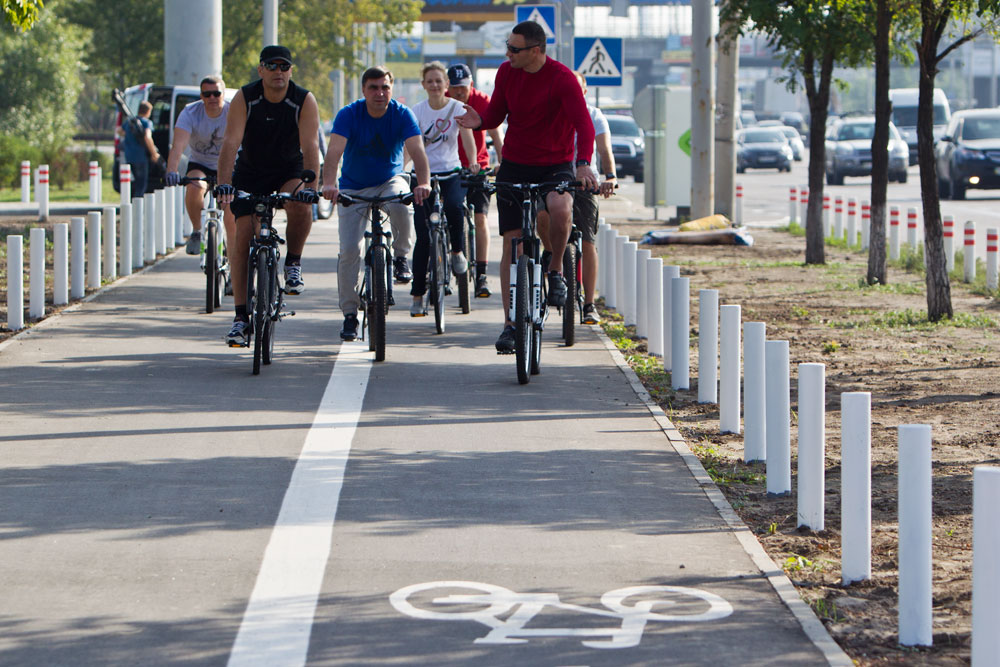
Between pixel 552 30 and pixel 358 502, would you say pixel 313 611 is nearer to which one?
pixel 358 502

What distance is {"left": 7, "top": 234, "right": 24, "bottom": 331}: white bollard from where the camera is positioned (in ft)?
41.6

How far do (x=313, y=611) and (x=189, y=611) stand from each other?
39 centimetres

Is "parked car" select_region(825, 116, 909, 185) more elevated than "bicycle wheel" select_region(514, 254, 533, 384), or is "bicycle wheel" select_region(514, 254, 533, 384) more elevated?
"parked car" select_region(825, 116, 909, 185)

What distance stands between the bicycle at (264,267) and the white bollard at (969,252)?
924 centimetres

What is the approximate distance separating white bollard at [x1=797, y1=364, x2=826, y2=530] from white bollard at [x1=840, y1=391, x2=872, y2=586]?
2.16 feet

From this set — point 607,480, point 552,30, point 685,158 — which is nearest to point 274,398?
point 607,480

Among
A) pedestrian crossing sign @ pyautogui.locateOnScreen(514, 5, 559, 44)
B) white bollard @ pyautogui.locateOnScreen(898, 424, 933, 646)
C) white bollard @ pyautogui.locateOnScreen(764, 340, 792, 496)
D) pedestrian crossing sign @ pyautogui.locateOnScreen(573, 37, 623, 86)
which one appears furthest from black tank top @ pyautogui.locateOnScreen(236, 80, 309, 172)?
pedestrian crossing sign @ pyautogui.locateOnScreen(573, 37, 623, 86)

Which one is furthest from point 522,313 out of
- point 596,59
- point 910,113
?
point 910,113

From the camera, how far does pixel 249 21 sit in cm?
4181

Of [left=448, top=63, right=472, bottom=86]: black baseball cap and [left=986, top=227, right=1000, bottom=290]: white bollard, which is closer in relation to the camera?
[left=448, top=63, right=472, bottom=86]: black baseball cap

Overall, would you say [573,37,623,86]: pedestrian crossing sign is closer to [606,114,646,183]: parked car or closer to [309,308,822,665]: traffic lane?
[309,308,822,665]: traffic lane

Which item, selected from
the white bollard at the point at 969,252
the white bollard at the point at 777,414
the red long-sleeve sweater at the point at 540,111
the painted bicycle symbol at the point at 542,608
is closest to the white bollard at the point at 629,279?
the red long-sleeve sweater at the point at 540,111

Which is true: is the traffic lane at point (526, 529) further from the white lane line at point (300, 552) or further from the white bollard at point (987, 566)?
the white bollard at point (987, 566)

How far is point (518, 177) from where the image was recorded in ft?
35.1
